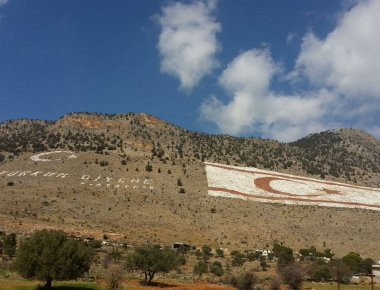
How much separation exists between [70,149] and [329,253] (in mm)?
50921

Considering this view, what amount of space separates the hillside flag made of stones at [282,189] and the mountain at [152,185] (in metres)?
2.63

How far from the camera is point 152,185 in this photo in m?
68.1

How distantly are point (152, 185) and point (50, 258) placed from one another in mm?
41750

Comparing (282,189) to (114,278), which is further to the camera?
(282,189)

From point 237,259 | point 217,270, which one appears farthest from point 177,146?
point 217,270

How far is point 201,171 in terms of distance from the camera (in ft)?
262

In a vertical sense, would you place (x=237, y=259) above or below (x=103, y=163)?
below

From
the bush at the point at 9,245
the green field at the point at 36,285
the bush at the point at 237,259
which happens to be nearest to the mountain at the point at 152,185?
the bush at the point at 237,259

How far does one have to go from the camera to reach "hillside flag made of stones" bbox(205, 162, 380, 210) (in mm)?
71625

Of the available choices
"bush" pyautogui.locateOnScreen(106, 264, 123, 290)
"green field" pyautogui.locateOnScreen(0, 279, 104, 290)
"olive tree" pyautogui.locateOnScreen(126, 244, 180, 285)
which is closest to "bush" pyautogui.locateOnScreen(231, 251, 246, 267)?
"olive tree" pyautogui.locateOnScreen(126, 244, 180, 285)

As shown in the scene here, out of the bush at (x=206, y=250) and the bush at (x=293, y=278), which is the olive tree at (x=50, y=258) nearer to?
the bush at (x=293, y=278)

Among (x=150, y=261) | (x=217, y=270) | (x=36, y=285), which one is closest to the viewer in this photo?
(x=36, y=285)

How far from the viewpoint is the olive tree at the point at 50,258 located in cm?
2631

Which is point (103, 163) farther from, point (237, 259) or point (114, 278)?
point (114, 278)
